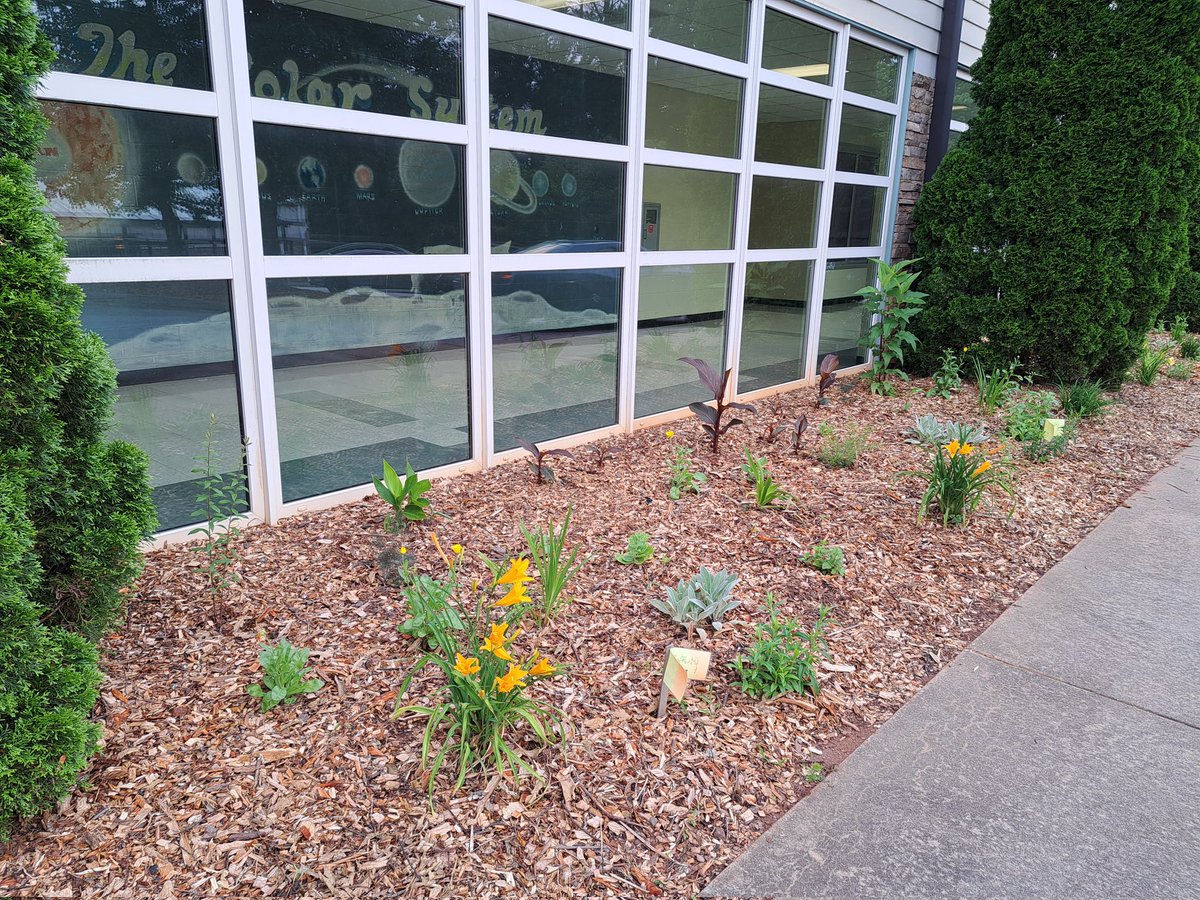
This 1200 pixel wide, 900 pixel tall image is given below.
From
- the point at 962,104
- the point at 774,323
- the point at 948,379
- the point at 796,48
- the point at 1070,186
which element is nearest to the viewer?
the point at 796,48

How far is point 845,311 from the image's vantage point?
6867mm

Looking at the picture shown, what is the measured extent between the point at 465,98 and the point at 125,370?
1.94 meters

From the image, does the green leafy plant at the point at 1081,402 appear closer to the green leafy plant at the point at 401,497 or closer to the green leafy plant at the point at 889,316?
the green leafy plant at the point at 889,316

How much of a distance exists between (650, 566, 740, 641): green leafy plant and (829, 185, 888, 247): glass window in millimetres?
4413

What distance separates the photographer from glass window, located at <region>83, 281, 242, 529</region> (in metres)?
2.88

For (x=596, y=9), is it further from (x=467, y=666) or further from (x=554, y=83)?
(x=467, y=666)

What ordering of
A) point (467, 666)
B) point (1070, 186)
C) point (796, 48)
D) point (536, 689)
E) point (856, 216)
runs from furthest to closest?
1. point (856, 216)
2. point (1070, 186)
3. point (796, 48)
4. point (536, 689)
5. point (467, 666)

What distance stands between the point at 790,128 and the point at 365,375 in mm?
3813

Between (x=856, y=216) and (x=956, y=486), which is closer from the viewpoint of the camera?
(x=956, y=486)

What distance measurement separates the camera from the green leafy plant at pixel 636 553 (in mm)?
3225

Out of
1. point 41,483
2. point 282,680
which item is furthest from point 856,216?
point 41,483

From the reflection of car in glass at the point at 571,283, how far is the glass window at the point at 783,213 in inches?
57.1

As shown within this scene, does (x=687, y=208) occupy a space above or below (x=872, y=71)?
below

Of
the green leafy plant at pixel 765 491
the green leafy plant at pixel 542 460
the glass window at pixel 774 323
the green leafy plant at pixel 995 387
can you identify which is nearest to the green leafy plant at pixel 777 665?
the green leafy plant at pixel 765 491
